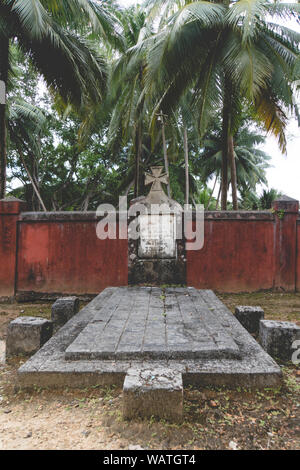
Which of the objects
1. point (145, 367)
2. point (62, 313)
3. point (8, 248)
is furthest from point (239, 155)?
point (145, 367)

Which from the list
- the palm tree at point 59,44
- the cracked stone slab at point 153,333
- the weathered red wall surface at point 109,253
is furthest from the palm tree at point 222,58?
the cracked stone slab at point 153,333

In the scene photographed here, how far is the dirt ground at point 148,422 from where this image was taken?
2129mm

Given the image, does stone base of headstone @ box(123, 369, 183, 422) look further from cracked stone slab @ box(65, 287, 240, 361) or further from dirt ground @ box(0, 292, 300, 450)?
cracked stone slab @ box(65, 287, 240, 361)

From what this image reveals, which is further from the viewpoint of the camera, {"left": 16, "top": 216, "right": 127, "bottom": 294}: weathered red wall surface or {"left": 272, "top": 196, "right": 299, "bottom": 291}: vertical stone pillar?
{"left": 16, "top": 216, "right": 127, "bottom": 294}: weathered red wall surface

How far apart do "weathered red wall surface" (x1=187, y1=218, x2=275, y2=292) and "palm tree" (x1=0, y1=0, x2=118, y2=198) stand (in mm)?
4814

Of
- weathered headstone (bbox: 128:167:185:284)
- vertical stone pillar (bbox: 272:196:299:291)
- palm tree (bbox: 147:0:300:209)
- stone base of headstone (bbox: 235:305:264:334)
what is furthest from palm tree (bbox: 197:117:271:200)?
stone base of headstone (bbox: 235:305:264:334)

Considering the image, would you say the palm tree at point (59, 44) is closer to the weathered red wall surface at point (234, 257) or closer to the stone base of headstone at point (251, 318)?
the weathered red wall surface at point (234, 257)

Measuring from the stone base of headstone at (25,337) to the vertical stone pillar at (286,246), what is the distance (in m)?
5.44

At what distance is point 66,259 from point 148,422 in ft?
18.7

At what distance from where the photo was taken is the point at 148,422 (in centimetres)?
227

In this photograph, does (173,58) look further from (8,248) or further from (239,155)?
(239,155)

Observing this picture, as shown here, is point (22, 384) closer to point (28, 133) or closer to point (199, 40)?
point (199, 40)

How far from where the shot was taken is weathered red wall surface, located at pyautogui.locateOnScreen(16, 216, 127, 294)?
754cm

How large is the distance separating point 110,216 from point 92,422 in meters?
5.48
